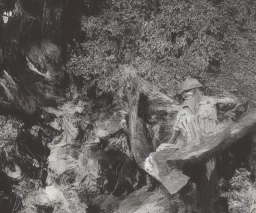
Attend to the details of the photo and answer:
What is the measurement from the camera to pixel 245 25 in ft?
18.1

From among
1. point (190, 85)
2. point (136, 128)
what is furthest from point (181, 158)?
point (136, 128)

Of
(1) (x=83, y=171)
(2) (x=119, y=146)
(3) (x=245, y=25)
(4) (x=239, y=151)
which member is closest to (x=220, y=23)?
(3) (x=245, y=25)

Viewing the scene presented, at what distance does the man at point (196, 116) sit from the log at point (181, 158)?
99mm

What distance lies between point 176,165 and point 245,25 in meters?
3.16

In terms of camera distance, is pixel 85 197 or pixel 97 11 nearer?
pixel 85 197

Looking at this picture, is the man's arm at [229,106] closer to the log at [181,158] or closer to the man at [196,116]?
the man at [196,116]

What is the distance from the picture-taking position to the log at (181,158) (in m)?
3.60

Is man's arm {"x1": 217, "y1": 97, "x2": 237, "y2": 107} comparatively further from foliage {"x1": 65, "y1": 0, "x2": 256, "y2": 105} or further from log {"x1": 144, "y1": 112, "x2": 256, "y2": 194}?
foliage {"x1": 65, "y1": 0, "x2": 256, "y2": 105}

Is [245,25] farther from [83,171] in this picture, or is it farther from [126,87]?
[83,171]

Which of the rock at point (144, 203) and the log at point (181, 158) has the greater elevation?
the log at point (181, 158)

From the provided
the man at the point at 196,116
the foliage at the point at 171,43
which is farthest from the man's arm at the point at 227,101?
the foliage at the point at 171,43

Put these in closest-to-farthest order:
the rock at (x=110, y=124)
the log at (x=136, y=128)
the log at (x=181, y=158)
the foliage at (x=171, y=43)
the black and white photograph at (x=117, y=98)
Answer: the log at (x=181, y=158), the black and white photograph at (x=117, y=98), the log at (x=136, y=128), the rock at (x=110, y=124), the foliage at (x=171, y=43)

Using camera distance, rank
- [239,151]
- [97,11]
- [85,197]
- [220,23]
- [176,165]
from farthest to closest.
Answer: [97,11], [220,23], [85,197], [239,151], [176,165]

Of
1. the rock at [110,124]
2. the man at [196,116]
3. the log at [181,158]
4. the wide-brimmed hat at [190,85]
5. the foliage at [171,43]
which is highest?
the foliage at [171,43]
